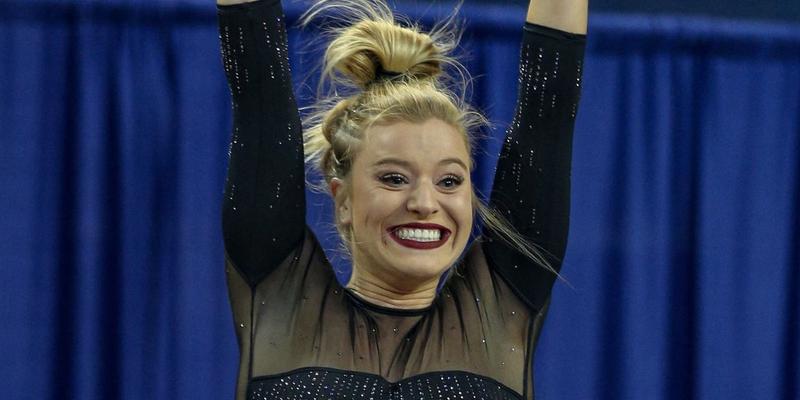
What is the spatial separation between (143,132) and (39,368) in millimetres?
489

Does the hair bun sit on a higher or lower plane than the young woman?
higher

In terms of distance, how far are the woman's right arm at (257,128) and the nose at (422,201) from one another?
130 mm

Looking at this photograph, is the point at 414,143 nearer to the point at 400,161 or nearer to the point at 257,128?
the point at 400,161

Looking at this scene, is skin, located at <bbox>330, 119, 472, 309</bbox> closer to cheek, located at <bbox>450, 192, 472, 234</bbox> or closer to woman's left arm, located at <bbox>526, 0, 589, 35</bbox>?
cheek, located at <bbox>450, 192, 472, 234</bbox>

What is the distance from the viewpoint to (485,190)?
7.22ft

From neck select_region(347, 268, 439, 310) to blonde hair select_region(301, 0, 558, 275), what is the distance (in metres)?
0.05

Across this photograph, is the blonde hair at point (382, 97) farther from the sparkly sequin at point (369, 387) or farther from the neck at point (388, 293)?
the sparkly sequin at point (369, 387)

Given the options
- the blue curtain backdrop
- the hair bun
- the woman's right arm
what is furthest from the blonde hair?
the blue curtain backdrop

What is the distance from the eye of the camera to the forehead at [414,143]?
1.21 meters

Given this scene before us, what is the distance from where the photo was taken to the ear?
4.10ft

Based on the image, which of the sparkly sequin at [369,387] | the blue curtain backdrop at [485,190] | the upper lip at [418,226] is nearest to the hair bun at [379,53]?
the upper lip at [418,226]

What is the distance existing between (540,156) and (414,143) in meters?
0.15

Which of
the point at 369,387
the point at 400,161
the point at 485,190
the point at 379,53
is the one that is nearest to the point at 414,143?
the point at 400,161

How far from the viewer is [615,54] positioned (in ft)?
7.38
